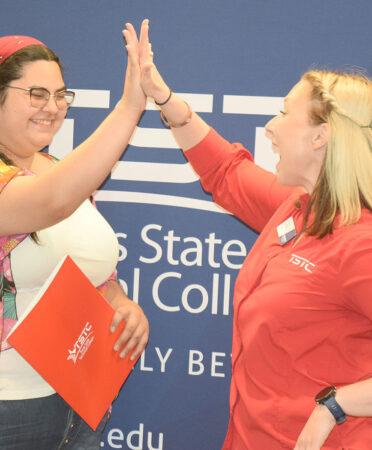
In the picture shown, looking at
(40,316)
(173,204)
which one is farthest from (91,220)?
(173,204)

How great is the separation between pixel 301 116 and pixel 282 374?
68 centimetres

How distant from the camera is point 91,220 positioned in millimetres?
1712

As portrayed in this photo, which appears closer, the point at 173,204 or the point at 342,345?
the point at 342,345

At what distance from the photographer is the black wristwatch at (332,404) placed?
139 centimetres

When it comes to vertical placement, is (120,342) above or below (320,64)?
below

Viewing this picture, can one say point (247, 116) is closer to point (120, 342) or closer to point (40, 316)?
point (120, 342)

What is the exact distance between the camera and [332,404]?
1394 millimetres

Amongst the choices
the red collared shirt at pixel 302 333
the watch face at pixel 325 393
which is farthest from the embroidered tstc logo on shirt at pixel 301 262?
the watch face at pixel 325 393

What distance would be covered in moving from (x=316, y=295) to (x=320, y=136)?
0.41 m

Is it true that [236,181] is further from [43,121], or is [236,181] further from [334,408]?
[334,408]

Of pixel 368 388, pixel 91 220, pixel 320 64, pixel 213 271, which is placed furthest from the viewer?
pixel 213 271

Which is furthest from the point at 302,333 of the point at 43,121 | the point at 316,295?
the point at 43,121

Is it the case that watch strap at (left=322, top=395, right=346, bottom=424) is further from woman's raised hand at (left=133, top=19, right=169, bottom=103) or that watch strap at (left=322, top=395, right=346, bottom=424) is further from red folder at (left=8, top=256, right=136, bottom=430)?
woman's raised hand at (left=133, top=19, right=169, bottom=103)

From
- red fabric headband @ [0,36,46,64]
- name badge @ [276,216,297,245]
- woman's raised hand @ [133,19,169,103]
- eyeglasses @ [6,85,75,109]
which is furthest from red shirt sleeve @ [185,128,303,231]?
red fabric headband @ [0,36,46,64]
